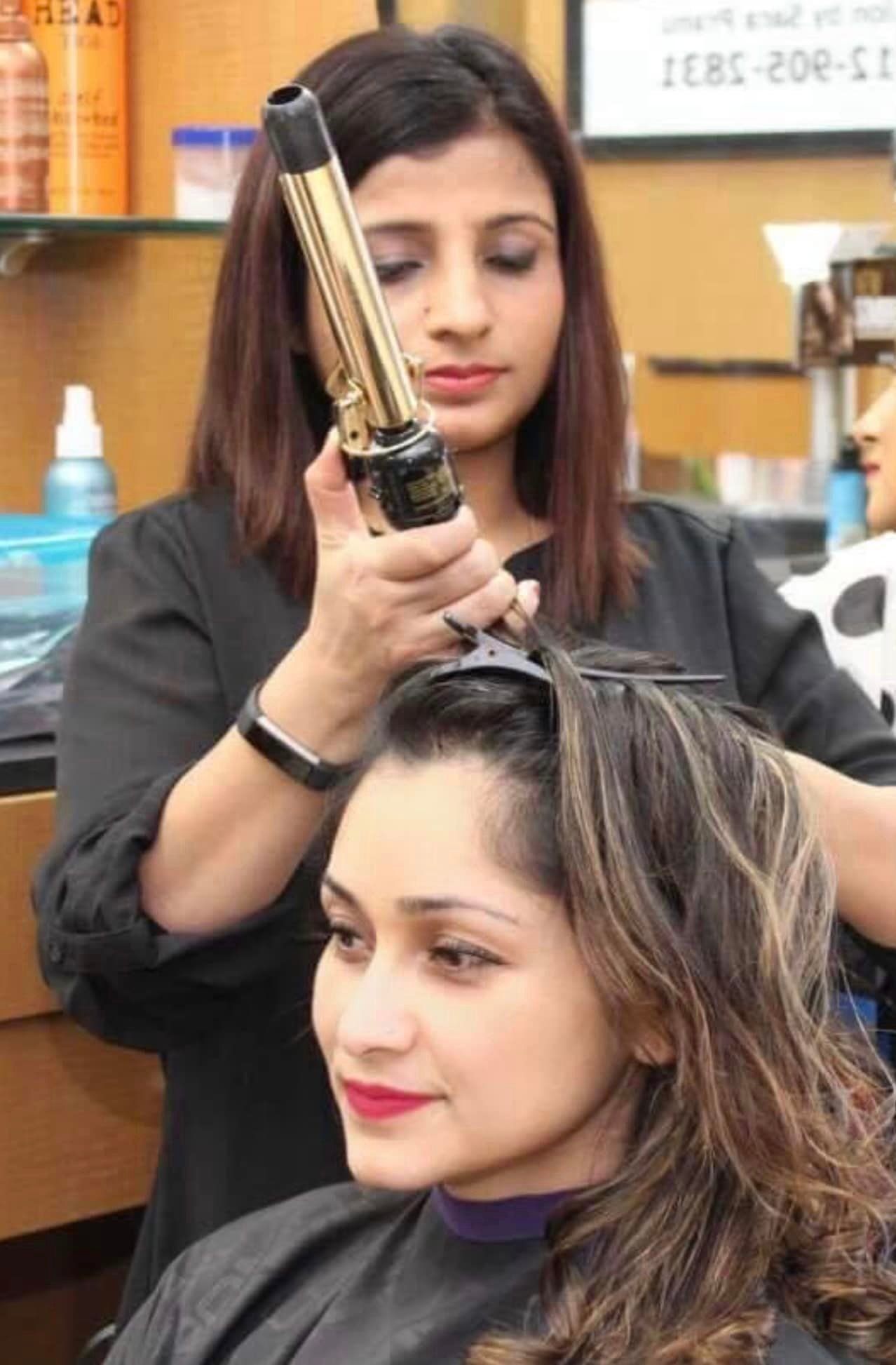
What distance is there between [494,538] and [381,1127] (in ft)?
1.81

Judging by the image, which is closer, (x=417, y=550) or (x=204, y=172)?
(x=417, y=550)

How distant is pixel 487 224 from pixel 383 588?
32 cm

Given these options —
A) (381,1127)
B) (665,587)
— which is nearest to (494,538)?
(665,587)

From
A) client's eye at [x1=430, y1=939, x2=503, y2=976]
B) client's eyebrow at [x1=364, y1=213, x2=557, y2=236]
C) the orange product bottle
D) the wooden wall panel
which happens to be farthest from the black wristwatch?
the orange product bottle

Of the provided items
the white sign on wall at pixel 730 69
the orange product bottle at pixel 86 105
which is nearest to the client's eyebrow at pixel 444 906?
the orange product bottle at pixel 86 105

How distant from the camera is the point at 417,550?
1414mm

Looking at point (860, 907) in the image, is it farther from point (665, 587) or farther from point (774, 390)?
point (774, 390)

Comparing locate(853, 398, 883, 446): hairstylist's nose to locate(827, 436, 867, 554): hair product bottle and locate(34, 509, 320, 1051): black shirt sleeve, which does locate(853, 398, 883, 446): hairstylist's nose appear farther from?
locate(34, 509, 320, 1051): black shirt sleeve

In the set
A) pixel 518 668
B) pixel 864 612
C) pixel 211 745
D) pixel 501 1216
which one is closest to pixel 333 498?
pixel 518 668

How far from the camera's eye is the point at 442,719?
136cm

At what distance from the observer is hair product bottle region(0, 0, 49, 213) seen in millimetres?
2229

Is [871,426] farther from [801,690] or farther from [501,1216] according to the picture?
[501,1216]

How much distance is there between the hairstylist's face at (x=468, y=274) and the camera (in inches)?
63.4

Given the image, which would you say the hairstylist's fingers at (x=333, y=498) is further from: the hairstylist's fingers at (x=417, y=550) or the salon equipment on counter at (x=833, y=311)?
the salon equipment on counter at (x=833, y=311)
